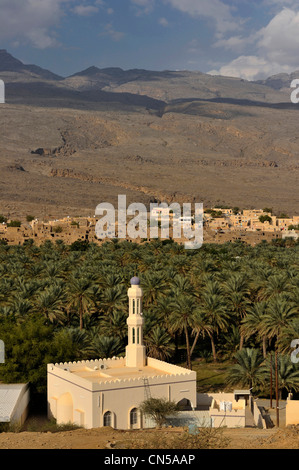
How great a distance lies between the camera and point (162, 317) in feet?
151

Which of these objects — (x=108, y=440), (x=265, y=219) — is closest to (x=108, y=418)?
(x=108, y=440)

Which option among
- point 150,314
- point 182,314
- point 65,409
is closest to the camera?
point 65,409

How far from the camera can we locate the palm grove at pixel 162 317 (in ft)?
121

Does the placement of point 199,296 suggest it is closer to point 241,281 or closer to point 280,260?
point 241,281

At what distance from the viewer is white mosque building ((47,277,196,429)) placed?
30.2 m

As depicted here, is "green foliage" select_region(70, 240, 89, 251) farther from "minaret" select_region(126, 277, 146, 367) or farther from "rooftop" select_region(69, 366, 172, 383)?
"rooftop" select_region(69, 366, 172, 383)

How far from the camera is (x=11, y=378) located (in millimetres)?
35906

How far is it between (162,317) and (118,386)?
1572 centimetres

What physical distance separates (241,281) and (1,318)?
15.0 metres

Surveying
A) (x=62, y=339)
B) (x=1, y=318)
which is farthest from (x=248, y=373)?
(x=1, y=318)

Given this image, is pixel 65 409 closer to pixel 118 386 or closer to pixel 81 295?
pixel 118 386

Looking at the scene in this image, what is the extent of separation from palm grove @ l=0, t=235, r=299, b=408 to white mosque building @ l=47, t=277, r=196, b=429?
114 inches
